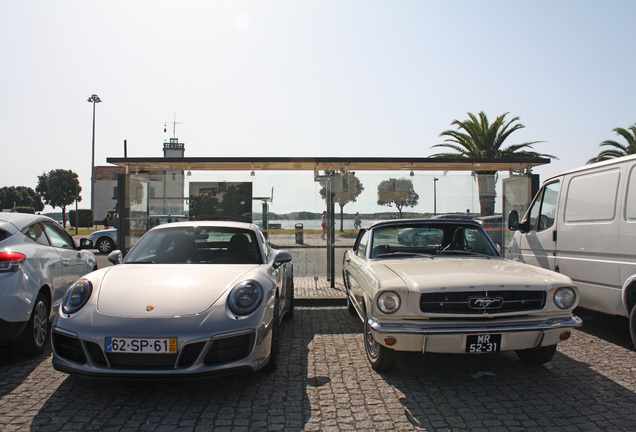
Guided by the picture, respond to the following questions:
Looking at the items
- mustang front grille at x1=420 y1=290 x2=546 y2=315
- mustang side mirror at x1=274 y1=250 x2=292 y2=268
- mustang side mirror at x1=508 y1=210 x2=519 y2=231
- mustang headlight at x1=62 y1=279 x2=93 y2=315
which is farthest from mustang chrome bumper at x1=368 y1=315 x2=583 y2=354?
mustang side mirror at x1=508 y1=210 x2=519 y2=231

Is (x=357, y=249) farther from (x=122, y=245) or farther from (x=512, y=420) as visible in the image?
(x=122, y=245)

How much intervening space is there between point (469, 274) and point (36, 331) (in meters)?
4.44

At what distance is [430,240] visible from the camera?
5.83 metres

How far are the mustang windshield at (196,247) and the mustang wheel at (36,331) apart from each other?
98cm

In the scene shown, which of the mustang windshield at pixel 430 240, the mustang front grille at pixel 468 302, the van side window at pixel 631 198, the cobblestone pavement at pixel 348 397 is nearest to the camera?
the cobblestone pavement at pixel 348 397

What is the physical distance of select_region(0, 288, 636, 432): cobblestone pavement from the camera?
3.29 meters

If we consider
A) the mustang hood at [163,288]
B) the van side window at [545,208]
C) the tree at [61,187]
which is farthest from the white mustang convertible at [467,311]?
the tree at [61,187]

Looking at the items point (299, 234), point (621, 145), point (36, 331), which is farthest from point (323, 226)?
point (621, 145)

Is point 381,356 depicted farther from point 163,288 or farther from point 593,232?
point 593,232

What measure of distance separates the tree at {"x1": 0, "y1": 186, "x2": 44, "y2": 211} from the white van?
91407 mm

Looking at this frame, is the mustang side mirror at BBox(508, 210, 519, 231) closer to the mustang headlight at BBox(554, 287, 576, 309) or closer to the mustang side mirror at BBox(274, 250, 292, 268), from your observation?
the mustang headlight at BBox(554, 287, 576, 309)

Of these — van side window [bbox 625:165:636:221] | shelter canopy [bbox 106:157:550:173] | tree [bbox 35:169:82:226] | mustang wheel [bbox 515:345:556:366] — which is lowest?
mustang wheel [bbox 515:345:556:366]

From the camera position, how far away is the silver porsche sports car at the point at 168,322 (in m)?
3.47

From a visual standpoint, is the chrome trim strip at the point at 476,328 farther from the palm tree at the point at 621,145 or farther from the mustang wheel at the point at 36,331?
the palm tree at the point at 621,145
